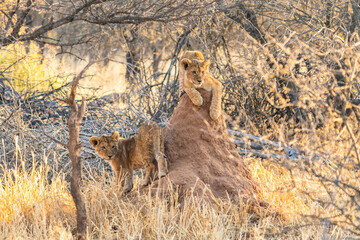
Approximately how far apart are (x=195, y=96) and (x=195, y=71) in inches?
11.7

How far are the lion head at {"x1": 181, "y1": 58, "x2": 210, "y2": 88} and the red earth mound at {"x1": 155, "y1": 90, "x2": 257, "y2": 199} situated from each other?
0.62 ft

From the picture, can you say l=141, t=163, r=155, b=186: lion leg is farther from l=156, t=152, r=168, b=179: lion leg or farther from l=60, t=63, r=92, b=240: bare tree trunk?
l=60, t=63, r=92, b=240: bare tree trunk

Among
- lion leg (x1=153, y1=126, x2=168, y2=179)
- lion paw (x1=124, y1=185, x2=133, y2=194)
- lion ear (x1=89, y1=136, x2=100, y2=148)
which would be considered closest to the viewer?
lion leg (x1=153, y1=126, x2=168, y2=179)

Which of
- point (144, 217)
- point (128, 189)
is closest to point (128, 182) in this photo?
point (128, 189)

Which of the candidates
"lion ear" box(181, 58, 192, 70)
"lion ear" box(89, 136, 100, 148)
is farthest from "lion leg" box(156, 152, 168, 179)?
"lion ear" box(181, 58, 192, 70)

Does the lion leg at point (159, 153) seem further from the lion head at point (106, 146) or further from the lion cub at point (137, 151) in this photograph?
the lion head at point (106, 146)

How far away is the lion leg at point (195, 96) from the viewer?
5832mm

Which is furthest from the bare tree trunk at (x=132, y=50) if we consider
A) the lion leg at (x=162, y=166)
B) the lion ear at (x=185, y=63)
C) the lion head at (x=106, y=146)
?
the lion leg at (x=162, y=166)

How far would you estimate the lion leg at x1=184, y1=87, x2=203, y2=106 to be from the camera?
583cm

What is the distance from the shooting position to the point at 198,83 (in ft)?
19.0

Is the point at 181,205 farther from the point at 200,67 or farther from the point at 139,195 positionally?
the point at 200,67

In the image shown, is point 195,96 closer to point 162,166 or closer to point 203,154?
point 203,154

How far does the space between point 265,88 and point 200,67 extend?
141 inches

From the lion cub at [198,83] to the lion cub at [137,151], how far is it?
1.95ft
